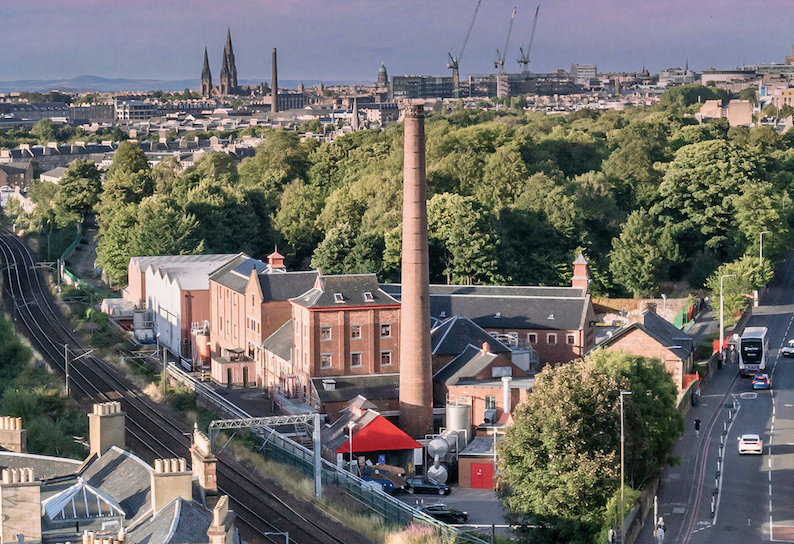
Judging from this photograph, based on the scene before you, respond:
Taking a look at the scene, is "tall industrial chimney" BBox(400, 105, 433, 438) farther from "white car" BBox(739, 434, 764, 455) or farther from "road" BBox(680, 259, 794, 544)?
"white car" BBox(739, 434, 764, 455)

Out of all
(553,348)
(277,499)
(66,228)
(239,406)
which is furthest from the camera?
(66,228)

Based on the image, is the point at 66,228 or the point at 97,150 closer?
the point at 66,228

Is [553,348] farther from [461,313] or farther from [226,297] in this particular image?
[226,297]

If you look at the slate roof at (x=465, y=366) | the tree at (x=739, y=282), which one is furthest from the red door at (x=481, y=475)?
the tree at (x=739, y=282)

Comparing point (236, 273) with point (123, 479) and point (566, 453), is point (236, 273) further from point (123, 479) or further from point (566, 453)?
point (123, 479)

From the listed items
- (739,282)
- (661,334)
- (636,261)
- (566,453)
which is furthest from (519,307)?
(566,453)

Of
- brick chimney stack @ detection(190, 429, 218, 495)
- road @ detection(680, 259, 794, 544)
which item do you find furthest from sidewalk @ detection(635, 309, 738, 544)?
brick chimney stack @ detection(190, 429, 218, 495)

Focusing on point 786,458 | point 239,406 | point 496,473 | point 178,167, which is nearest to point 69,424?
point 239,406
